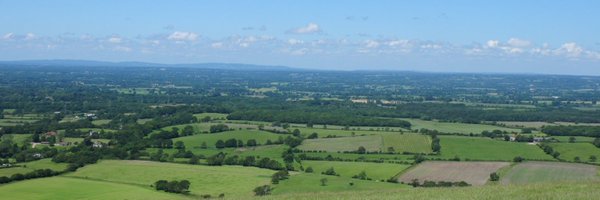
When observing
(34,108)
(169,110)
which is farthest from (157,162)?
(34,108)

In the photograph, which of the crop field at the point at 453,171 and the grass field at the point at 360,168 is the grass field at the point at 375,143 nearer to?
the grass field at the point at 360,168

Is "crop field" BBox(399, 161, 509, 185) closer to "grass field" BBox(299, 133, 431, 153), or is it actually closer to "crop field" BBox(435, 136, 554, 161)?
"crop field" BBox(435, 136, 554, 161)

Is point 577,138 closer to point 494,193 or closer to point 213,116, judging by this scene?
point 213,116

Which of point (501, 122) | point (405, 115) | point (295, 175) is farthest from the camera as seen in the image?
point (405, 115)

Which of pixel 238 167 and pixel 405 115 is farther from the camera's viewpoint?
pixel 405 115

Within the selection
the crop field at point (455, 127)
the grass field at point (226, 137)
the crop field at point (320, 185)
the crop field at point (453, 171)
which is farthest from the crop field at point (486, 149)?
the grass field at point (226, 137)

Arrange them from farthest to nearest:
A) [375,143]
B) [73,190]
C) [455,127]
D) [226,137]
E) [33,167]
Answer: [455,127]
[226,137]
[375,143]
[33,167]
[73,190]

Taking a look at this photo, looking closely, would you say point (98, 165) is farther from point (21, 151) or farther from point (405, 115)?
point (405, 115)

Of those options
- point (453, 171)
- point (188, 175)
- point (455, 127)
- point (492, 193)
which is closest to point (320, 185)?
point (188, 175)
